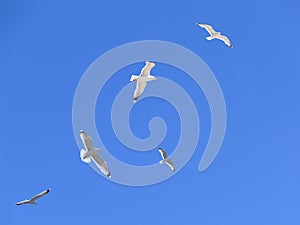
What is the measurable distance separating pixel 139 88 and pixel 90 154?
62 cm

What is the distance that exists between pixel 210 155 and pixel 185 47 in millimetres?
814

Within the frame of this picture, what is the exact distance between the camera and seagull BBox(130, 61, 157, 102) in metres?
3.34

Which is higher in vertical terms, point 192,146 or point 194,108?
point 194,108

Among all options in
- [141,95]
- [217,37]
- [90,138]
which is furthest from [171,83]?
[90,138]

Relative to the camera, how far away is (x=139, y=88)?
11.4 ft

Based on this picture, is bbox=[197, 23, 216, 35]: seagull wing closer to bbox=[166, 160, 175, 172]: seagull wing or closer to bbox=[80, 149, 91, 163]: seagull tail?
bbox=[166, 160, 175, 172]: seagull wing

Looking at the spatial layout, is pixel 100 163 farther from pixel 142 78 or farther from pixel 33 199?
pixel 142 78

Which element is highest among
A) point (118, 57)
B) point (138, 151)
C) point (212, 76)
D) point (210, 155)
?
point (118, 57)

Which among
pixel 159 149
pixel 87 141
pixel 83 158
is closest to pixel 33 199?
pixel 83 158

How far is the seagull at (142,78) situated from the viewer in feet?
10.9

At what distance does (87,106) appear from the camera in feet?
11.4

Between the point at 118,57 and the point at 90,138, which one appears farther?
the point at 118,57

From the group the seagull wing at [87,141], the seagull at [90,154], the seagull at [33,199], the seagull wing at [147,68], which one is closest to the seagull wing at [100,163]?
the seagull at [90,154]

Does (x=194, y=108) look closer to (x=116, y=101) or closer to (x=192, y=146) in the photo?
(x=192, y=146)
